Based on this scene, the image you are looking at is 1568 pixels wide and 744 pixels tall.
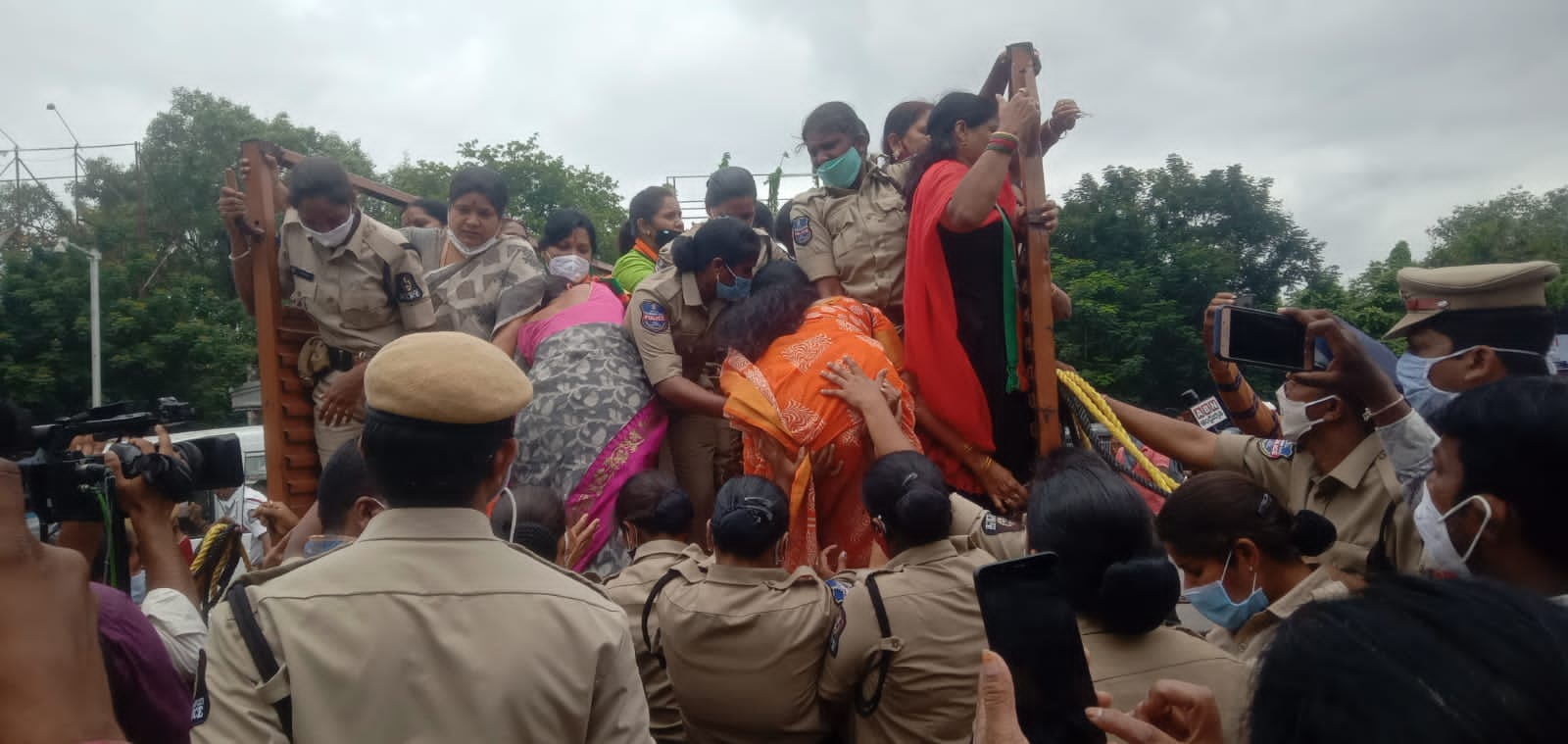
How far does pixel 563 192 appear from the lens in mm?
30781

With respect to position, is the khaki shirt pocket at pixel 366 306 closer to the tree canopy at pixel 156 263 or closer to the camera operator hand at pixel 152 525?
the camera operator hand at pixel 152 525

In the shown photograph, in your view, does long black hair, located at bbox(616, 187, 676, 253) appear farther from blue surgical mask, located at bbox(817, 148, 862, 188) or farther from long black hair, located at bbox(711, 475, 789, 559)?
long black hair, located at bbox(711, 475, 789, 559)

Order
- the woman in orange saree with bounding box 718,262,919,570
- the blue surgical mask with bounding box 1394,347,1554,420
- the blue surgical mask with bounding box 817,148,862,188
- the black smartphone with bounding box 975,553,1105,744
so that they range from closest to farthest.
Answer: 1. the black smartphone with bounding box 975,553,1105,744
2. the blue surgical mask with bounding box 1394,347,1554,420
3. the woman in orange saree with bounding box 718,262,919,570
4. the blue surgical mask with bounding box 817,148,862,188

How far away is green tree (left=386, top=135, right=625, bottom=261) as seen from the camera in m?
29.8

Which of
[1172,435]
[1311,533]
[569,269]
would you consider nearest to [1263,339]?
[1311,533]

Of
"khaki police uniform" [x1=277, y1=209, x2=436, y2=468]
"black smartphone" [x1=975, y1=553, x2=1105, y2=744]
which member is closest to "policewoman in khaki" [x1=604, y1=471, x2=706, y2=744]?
"khaki police uniform" [x1=277, y1=209, x2=436, y2=468]

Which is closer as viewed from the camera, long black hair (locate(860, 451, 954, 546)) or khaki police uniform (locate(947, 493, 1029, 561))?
long black hair (locate(860, 451, 954, 546))

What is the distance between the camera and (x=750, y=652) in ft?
9.09

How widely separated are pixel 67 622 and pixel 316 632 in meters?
0.66

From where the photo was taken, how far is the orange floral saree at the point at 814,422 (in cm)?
339

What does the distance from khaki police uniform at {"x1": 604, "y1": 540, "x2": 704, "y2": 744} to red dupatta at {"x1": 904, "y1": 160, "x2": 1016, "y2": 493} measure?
1033 millimetres

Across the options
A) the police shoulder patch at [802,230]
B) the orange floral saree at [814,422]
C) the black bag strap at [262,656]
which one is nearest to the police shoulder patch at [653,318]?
the orange floral saree at [814,422]

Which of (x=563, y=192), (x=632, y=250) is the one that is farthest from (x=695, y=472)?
(x=563, y=192)

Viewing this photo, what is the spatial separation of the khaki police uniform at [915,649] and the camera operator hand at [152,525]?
1661 mm
